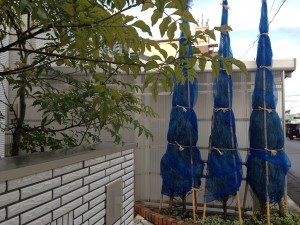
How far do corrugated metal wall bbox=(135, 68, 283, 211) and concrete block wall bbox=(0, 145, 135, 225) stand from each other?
288cm

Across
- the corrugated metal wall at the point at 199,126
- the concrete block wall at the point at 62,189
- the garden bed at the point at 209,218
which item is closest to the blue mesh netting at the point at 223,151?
the garden bed at the point at 209,218

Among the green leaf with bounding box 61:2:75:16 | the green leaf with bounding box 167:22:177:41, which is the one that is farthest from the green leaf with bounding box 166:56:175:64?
the green leaf with bounding box 61:2:75:16

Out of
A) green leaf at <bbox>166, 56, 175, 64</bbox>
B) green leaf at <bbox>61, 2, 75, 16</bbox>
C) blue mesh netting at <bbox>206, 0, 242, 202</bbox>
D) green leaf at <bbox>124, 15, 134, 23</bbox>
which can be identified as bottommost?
blue mesh netting at <bbox>206, 0, 242, 202</bbox>

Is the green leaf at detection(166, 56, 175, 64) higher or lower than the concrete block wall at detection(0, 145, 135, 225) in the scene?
higher

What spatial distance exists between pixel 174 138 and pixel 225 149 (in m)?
0.88

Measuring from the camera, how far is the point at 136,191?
19.5 ft

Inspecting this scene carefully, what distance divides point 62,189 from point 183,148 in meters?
3.26

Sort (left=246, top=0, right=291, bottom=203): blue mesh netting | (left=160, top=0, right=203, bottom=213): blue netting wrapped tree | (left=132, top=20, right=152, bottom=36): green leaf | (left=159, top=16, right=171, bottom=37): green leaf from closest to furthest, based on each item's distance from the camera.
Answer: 1. (left=159, top=16, right=171, bottom=37): green leaf
2. (left=132, top=20, right=152, bottom=36): green leaf
3. (left=246, top=0, right=291, bottom=203): blue mesh netting
4. (left=160, top=0, right=203, bottom=213): blue netting wrapped tree

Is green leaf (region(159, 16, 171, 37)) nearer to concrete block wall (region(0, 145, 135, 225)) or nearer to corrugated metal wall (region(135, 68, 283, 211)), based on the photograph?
concrete block wall (region(0, 145, 135, 225))

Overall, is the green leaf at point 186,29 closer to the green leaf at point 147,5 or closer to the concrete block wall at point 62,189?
the green leaf at point 147,5

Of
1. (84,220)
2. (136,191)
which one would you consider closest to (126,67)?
(84,220)

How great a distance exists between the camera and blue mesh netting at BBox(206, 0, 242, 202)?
484 cm

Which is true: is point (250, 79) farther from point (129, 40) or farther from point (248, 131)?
point (129, 40)

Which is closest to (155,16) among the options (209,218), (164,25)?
(164,25)
